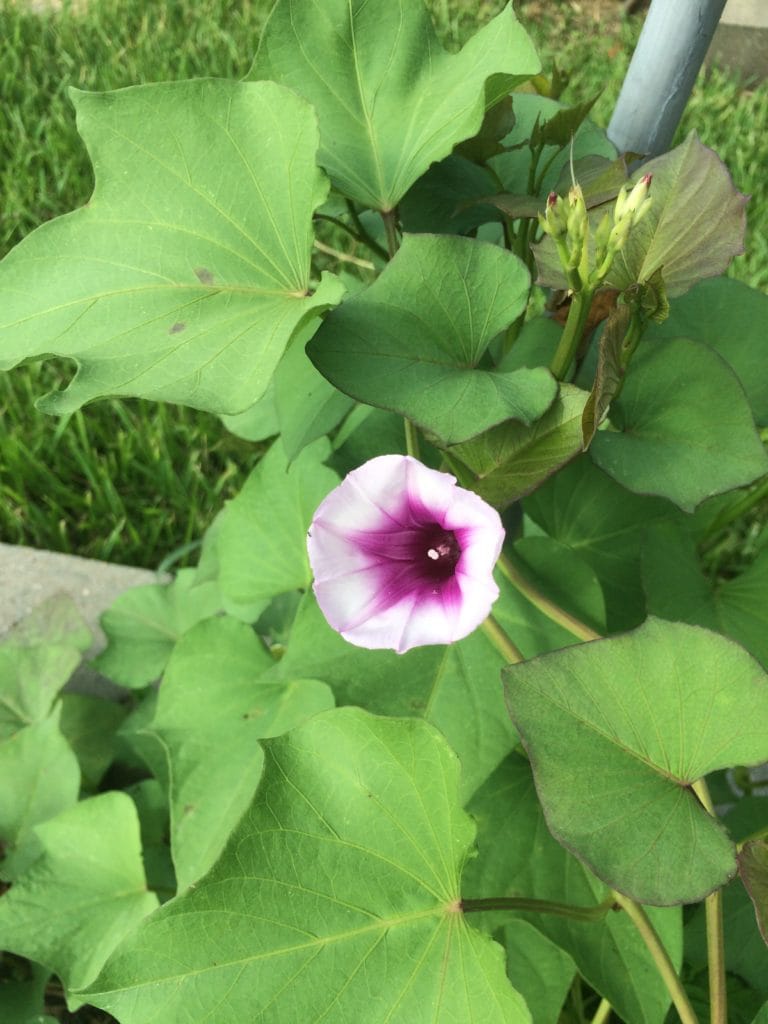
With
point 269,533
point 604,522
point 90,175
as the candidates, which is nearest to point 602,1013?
point 604,522

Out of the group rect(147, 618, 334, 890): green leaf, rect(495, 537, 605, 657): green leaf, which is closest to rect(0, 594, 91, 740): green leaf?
rect(147, 618, 334, 890): green leaf

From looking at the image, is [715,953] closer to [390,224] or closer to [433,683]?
[433,683]

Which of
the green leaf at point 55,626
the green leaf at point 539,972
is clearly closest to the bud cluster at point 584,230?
the green leaf at point 539,972

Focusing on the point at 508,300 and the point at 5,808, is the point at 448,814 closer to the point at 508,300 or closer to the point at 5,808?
the point at 508,300

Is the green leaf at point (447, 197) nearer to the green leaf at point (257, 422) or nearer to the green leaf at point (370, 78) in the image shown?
the green leaf at point (370, 78)

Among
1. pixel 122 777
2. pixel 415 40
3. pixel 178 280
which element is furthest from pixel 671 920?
pixel 122 777
